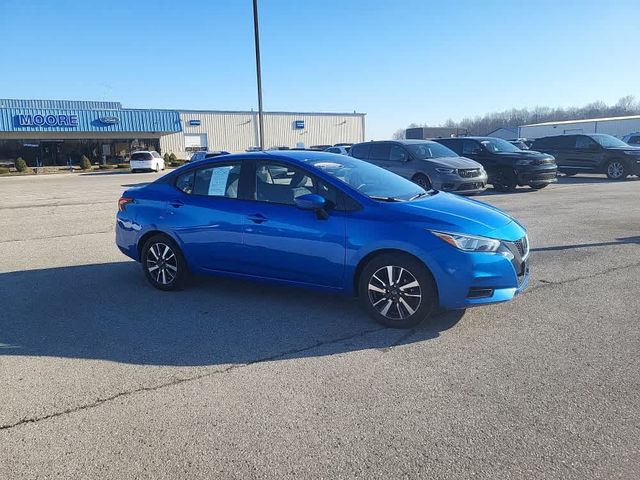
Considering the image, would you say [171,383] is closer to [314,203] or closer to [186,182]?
[314,203]

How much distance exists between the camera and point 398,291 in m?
4.52

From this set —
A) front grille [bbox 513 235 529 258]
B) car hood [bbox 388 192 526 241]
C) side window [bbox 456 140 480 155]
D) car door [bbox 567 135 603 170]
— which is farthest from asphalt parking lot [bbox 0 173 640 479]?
car door [bbox 567 135 603 170]

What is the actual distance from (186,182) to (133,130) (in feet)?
150

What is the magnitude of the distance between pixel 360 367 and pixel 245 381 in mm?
869

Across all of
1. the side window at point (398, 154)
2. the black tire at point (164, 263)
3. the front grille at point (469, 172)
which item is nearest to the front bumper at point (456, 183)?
the front grille at point (469, 172)

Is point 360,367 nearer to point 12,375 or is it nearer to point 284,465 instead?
point 284,465

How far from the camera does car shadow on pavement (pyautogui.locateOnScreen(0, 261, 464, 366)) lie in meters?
4.18

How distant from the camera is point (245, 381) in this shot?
3.63m

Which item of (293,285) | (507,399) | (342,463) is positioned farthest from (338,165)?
(342,463)

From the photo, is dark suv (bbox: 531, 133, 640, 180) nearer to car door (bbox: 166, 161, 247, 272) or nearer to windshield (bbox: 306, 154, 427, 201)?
windshield (bbox: 306, 154, 427, 201)

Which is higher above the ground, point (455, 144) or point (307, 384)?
point (455, 144)

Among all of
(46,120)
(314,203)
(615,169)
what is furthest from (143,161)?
(314,203)

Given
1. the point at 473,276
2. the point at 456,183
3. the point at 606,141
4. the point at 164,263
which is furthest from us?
the point at 606,141

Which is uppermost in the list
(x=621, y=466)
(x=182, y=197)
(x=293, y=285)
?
(x=182, y=197)
